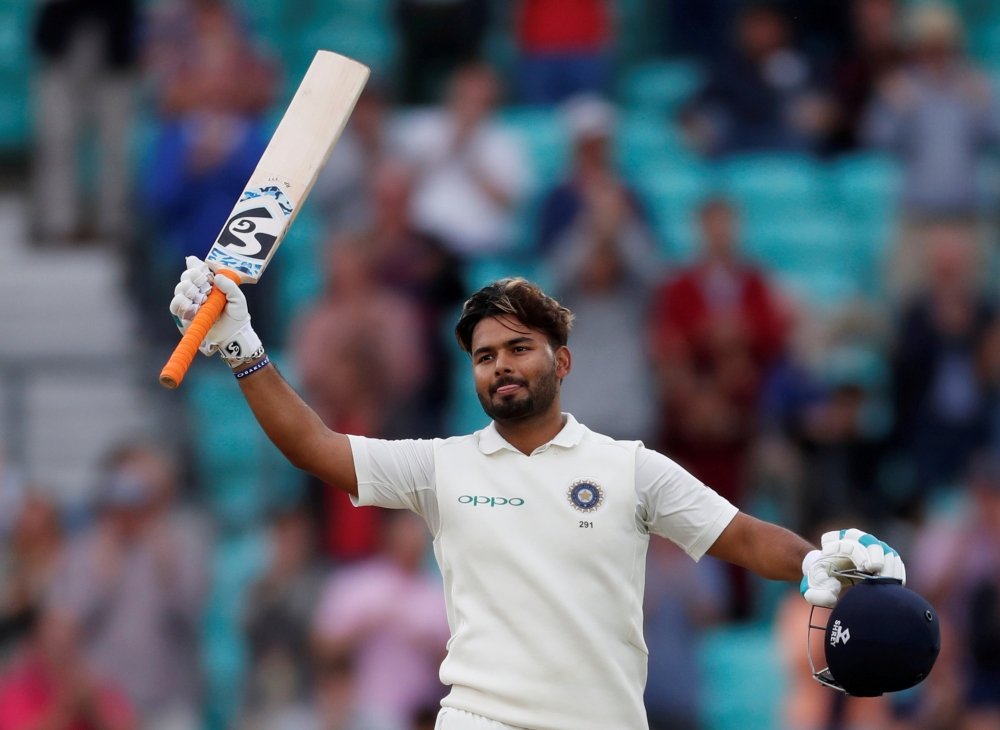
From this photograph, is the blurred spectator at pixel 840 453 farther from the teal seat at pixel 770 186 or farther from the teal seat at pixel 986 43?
the teal seat at pixel 986 43

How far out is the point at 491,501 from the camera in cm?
353

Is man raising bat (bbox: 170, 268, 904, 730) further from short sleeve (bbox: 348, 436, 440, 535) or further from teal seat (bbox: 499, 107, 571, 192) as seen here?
teal seat (bbox: 499, 107, 571, 192)

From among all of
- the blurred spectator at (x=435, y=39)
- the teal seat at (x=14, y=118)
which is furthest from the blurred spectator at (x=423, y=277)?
the teal seat at (x=14, y=118)

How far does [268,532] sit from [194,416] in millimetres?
917

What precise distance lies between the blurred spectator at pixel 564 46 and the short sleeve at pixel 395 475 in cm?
526

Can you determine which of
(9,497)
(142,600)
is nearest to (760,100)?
(142,600)

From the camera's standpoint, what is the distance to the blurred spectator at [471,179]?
7957 millimetres

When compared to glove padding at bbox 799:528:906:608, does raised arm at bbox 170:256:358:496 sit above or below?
above

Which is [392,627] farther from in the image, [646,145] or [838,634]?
[838,634]

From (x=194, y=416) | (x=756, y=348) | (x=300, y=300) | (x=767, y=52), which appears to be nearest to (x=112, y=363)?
(x=194, y=416)

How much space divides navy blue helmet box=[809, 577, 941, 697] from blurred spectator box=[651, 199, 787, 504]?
365cm

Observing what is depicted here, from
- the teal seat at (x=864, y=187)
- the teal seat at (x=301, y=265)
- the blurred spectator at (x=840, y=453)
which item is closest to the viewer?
the blurred spectator at (x=840, y=453)

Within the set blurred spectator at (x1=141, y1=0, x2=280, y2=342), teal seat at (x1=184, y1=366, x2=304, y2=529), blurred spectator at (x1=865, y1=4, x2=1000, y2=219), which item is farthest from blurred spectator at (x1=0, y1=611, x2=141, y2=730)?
blurred spectator at (x1=865, y1=4, x2=1000, y2=219)

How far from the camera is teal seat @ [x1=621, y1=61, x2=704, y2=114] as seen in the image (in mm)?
9273
